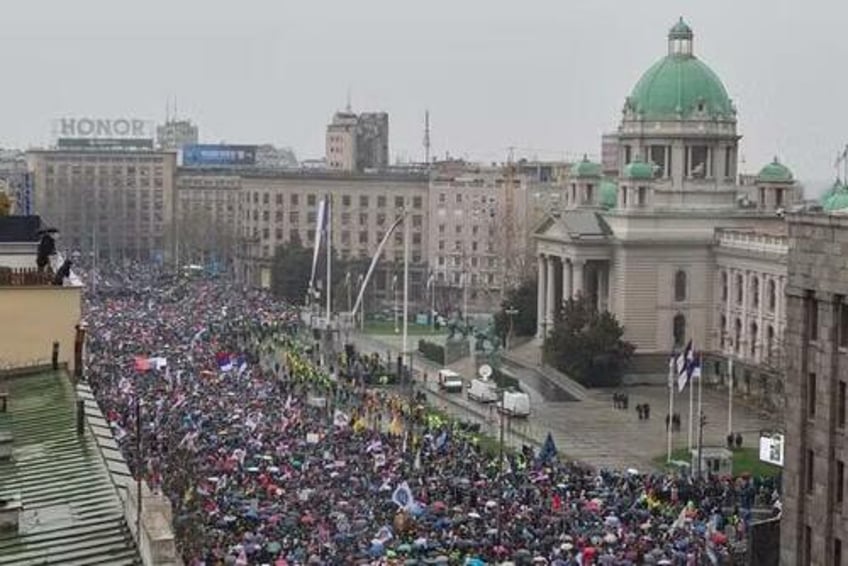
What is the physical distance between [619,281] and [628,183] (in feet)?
17.6

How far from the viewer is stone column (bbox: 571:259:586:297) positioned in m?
92.6

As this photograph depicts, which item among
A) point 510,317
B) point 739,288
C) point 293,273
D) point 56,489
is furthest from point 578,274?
point 56,489

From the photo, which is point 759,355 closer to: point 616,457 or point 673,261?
point 673,261

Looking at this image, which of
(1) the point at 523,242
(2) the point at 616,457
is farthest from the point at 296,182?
(2) the point at 616,457

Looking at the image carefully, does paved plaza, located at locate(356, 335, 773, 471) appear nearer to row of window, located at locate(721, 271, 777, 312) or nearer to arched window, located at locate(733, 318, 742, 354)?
arched window, located at locate(733, 318, 742, 354)

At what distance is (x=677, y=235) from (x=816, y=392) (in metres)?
55.5

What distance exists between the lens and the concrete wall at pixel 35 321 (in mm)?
23109

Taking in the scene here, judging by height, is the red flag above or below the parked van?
above

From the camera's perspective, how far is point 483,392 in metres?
75.5

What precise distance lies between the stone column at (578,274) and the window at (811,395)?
Result: 55.7m

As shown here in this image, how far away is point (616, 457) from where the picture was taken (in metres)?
60.8

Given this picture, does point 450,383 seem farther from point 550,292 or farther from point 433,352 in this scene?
point 550,292

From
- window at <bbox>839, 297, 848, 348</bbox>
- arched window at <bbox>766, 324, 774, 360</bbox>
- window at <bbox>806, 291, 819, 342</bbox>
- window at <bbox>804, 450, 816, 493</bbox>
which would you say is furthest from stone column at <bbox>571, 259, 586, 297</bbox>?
window at <bbox>839, 297, 848, 348</bbox>

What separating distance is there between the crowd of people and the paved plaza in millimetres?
3472
